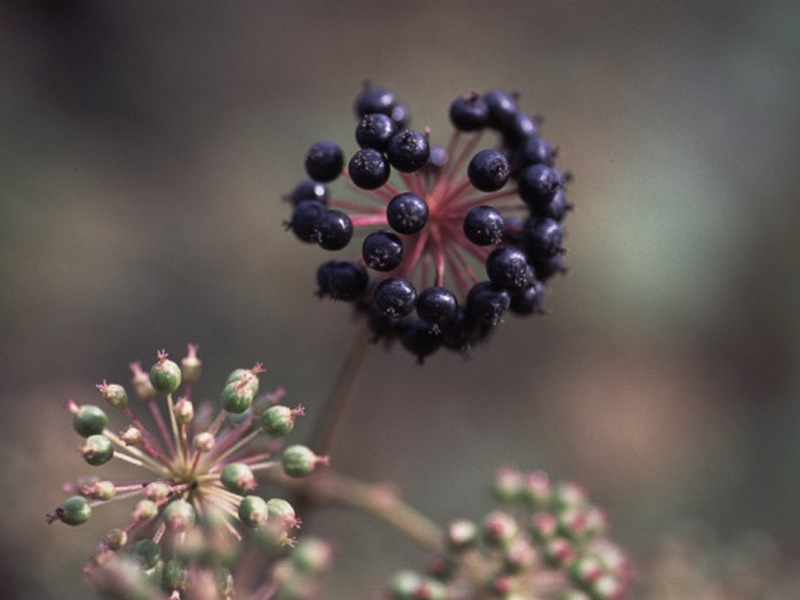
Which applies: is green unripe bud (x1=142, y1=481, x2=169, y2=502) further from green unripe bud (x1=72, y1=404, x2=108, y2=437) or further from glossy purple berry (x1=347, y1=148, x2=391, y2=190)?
glossy purple berry (x1=347, y1=148, x2=391, y2=190)

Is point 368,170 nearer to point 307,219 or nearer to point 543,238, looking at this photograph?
point 307,219

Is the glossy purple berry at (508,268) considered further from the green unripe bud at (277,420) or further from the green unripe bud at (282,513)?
the green unripe bud at (282,513)

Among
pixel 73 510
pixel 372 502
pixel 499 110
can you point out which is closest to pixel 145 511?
pixel 73 510

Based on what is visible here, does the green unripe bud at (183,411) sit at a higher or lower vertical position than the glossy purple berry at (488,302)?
lower

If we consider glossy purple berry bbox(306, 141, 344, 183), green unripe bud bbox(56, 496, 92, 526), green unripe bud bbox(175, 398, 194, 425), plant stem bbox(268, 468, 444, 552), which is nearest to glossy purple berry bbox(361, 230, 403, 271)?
glossy purple berry bbox(306, 141, 344, 183)

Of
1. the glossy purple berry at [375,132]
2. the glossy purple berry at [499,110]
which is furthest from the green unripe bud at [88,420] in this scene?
the glossy purple berry at [499,110]

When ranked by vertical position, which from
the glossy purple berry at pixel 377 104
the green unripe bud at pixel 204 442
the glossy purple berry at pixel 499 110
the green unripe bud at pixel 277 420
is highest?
the glossy purple berry at pixel 499 110

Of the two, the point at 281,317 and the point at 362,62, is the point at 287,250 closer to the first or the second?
the point at 281,317
